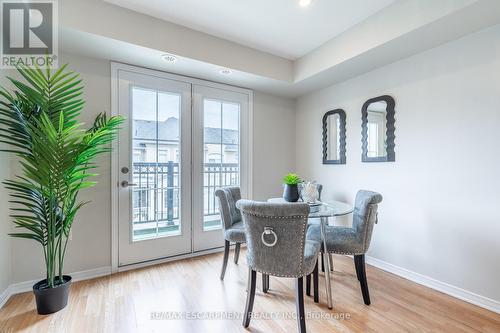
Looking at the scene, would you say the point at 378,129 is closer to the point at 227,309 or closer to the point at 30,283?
the point at 227,309

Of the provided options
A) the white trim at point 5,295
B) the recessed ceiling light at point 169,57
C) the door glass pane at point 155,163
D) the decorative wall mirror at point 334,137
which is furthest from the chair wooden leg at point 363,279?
the white trim at point 5,295

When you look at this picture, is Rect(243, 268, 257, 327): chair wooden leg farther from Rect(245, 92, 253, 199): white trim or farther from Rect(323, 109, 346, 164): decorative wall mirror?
Rect(323, 109, 346, 164): decorative wall mirror

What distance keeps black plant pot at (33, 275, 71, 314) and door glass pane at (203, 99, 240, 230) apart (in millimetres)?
1540

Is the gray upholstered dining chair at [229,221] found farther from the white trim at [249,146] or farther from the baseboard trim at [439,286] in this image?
the baseboard trim at [439,286]

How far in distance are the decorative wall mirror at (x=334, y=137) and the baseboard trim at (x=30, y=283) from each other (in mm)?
3008

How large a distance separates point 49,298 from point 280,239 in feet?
5.99

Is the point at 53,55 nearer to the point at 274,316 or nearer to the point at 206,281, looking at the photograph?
Result: the point at 206,281

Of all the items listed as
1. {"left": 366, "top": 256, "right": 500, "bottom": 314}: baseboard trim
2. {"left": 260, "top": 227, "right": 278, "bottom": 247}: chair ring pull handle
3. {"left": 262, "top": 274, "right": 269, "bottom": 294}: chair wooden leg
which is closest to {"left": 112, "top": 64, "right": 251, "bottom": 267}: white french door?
{"left": 262, "top": 274, "right": 269, "bottom": 294}: chair wooden leg

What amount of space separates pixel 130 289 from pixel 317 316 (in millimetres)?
1668

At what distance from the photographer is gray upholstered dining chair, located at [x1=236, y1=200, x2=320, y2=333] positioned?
145cm

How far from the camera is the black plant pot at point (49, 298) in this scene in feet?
5.82

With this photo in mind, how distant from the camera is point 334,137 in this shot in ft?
10.7

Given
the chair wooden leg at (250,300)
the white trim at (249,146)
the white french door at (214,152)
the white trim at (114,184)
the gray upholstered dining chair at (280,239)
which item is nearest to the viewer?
the gray upholstered dining chair at (280,239)

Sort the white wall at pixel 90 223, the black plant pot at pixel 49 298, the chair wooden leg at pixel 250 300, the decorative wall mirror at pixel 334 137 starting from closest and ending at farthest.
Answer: the chair wooden leg at pixel 250 300, the black plant pot at pixel 49 298, the white wall at pixel 90 223, the decorative wall mirror at pixel 334 137
